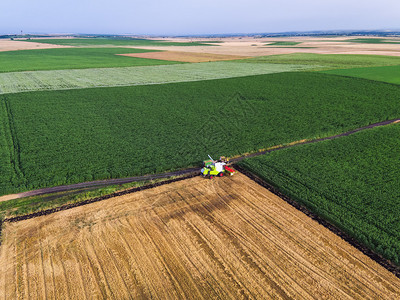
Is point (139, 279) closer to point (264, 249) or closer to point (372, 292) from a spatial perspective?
point (264, 249)

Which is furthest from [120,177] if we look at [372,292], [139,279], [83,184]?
[372,292]

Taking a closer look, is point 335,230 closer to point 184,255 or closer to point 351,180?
point 351,180

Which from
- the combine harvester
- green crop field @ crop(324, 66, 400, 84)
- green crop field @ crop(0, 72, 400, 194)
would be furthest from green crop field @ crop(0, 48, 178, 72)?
the combine harvester

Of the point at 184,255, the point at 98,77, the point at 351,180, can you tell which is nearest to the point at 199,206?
the point at 184,255

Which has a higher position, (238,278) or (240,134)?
(240,134)

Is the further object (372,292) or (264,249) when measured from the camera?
(264,249)

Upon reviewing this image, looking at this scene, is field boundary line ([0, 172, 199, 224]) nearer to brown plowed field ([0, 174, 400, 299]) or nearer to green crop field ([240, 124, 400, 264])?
brown plowed field ([0, 174, 400, 299])

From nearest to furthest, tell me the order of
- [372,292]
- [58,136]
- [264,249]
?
[372,292] < [264,249] < [58,136]
